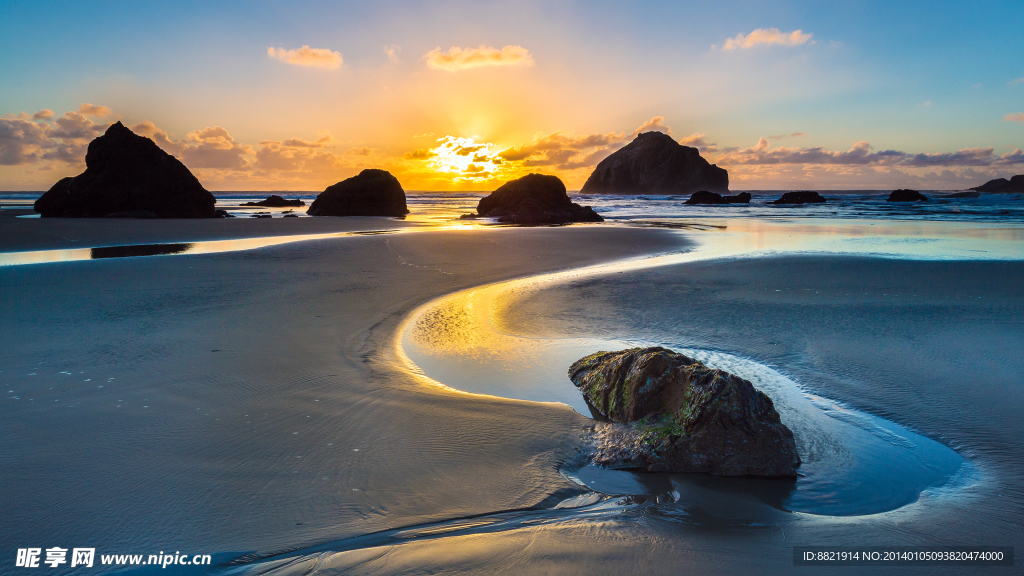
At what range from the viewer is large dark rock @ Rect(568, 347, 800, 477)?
3.00 metres

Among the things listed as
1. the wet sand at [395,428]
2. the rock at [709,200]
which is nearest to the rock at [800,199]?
the rock at [709,200]

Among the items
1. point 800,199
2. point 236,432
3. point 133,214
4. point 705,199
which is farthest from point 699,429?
point 800,199

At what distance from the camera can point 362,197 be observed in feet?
115

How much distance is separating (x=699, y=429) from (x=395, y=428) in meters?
2.03

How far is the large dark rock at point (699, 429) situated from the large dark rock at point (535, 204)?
26.0 m

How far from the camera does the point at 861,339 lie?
18.6 feet

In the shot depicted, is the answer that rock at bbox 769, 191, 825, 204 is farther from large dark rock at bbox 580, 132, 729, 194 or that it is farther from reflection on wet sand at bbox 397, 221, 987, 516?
large dark rock at bbox 580, 132, 729, 194

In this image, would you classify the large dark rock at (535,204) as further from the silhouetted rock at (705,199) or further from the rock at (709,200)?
the rock at (709,200)

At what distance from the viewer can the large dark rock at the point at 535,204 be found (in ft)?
100

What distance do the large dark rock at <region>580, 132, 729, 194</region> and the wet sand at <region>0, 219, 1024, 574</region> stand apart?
134509 millimetres

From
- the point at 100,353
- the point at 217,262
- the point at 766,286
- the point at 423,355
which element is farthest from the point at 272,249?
the point at 766,286

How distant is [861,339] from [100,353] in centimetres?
811

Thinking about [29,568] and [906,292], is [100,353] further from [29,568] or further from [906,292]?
[906,292]

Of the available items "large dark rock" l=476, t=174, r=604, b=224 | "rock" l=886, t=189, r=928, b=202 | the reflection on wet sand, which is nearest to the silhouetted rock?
"rock" l=886, t=189, r=928, b=202
